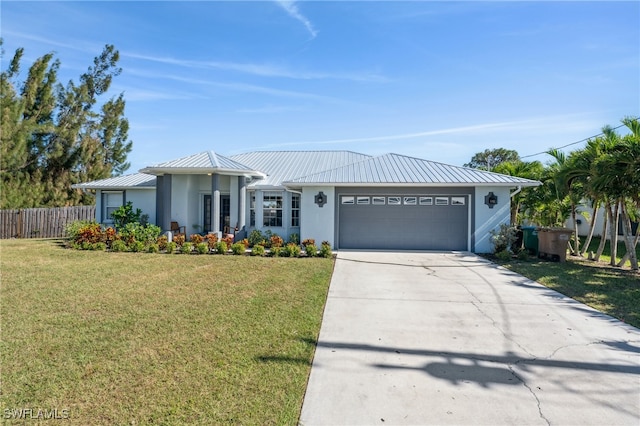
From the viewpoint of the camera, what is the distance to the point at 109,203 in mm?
17297

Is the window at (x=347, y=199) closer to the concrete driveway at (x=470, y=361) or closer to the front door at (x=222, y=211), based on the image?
the front door at (x=222, y=211)

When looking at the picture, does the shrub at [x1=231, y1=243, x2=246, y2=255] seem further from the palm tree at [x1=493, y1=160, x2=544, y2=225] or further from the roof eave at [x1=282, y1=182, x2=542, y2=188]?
the palm tree at [x1=493, y1=160, x2=544, y2=225]

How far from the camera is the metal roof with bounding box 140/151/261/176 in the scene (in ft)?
45.2

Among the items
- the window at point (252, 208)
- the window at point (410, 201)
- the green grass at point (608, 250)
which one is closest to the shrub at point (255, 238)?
the window at point (252, 208)

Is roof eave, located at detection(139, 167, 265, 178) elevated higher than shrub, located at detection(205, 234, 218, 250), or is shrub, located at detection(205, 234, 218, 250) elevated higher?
roof eave, located at detection(139, 167, 265, 178)

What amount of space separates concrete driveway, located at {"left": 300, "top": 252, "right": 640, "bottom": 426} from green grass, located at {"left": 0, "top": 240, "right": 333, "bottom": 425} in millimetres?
459

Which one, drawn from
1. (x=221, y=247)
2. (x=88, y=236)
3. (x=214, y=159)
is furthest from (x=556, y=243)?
(x=88, y=236)

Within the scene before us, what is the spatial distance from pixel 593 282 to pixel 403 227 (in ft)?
21.2

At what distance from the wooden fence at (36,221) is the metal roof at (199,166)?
944 cm

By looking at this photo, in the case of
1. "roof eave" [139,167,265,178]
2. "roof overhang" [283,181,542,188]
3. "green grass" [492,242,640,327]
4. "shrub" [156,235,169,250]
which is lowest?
"green grass" [492,242,640,327]

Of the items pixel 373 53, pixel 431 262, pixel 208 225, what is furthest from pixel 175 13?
pixel 431 262

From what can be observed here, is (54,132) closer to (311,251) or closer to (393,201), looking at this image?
(311,251)

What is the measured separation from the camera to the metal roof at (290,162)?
16.5m

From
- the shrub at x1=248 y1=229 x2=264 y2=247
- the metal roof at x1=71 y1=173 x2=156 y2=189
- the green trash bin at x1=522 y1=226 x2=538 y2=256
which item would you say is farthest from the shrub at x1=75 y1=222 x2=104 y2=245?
the green trash bin at x1=522 y1=226 x2=538 y2=256
